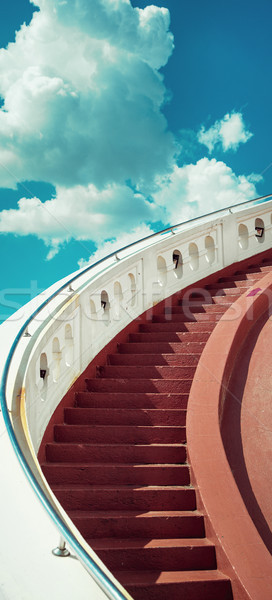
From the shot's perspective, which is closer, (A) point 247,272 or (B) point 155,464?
(B) point 155,464

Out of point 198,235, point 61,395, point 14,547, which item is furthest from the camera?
point 198,235

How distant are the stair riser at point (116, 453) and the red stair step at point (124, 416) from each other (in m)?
0.45

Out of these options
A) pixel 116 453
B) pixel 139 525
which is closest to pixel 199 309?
pixel 116 453

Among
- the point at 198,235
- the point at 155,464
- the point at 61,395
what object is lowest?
the point at 155,464

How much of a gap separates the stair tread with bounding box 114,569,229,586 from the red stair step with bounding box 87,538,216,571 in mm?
56

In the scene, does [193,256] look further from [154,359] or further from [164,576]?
[164,576]

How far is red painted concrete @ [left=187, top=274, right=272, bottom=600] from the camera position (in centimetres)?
368

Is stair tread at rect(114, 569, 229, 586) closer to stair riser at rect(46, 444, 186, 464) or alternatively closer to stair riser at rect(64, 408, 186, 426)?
stair riser at rect(46, 444, 186, 464)

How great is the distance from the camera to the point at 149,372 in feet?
19.9

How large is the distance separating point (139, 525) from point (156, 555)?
31 centimetres

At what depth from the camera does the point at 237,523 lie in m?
3.98

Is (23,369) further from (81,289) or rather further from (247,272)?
(247,272)

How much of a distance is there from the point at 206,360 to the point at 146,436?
1.07 metres

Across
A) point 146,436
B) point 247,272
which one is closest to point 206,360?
point 146,436
